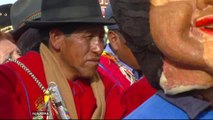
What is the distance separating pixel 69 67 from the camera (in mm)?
2480

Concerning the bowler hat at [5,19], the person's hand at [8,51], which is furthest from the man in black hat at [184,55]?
the bowler hat at [5,19]

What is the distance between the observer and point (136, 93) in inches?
87.8

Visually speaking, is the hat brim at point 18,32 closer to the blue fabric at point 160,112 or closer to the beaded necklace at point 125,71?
the beaded necklace at point 125,71

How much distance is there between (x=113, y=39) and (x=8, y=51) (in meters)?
0.77

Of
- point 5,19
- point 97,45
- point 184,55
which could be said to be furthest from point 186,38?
point 5,19

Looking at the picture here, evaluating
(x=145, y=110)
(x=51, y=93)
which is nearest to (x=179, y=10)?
(x=145, y=110)

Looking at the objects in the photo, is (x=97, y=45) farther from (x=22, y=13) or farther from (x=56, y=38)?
(x=22, y=13)

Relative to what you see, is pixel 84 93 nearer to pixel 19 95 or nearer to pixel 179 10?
pixel 19 95

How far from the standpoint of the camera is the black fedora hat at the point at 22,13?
3.00 m

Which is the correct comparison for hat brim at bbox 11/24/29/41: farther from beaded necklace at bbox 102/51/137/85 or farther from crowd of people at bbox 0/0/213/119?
beaded necklace at bbox 102/51/137/85

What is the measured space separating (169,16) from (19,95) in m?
0.93

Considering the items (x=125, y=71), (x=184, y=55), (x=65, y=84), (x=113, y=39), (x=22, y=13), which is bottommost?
(x=125, y=71)

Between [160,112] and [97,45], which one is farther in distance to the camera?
[97,45]

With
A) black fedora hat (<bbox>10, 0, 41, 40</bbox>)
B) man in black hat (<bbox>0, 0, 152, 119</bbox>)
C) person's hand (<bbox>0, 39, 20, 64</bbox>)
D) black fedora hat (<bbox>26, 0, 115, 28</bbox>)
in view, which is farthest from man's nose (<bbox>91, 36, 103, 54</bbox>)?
person's hand (<bbox>0, 39, 20, 64</bbox>)
